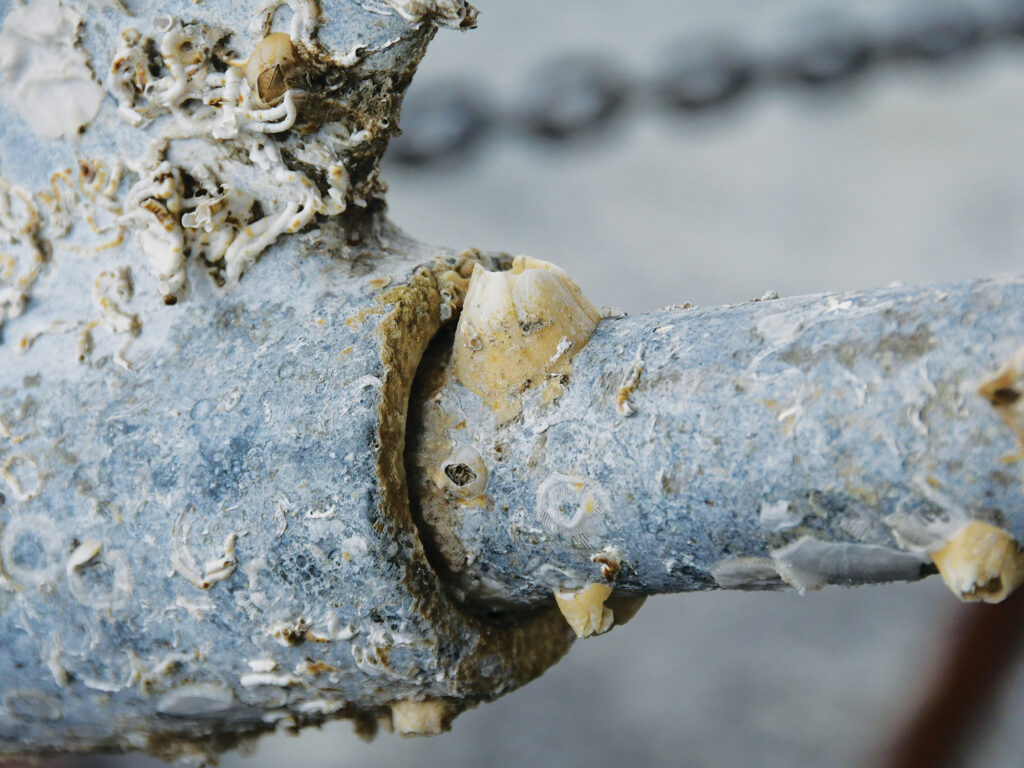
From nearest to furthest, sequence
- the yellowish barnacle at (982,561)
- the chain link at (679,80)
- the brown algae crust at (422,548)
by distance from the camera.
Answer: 1. the yellowish barnacle at (982,561)
2. the brown algae crust at (422,548)
3. the chain link at (679,80)

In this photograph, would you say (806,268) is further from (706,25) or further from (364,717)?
(364,717)

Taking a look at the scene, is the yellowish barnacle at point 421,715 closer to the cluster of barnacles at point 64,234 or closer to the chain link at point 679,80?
the cluster of barnacles at point 64,234

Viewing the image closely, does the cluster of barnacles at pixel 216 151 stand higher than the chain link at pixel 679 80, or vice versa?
the chain link at pixel 679 80

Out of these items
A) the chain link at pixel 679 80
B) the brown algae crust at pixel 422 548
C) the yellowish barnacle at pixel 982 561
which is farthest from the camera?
the chain link at pixel 679 80

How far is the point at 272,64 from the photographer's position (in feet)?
1.94

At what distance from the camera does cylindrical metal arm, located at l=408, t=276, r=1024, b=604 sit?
17.7 inches

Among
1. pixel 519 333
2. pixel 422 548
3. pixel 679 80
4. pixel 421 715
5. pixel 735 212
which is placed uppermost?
pixel 679 80

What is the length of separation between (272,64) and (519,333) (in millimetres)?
202

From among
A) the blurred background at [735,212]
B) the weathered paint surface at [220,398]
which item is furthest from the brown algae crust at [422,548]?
the blurred background at [735,212]

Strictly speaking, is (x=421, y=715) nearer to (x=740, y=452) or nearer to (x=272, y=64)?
(x=740, y=452)

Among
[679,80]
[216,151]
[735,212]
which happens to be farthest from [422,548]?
[735,212]

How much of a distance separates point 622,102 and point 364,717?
1.10 meters

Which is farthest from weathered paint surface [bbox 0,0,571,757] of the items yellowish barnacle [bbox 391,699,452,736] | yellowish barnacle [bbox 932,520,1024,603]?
yellowish barnacle [bbox 932,520,1024,603]

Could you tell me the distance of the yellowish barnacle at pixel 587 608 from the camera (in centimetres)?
57
